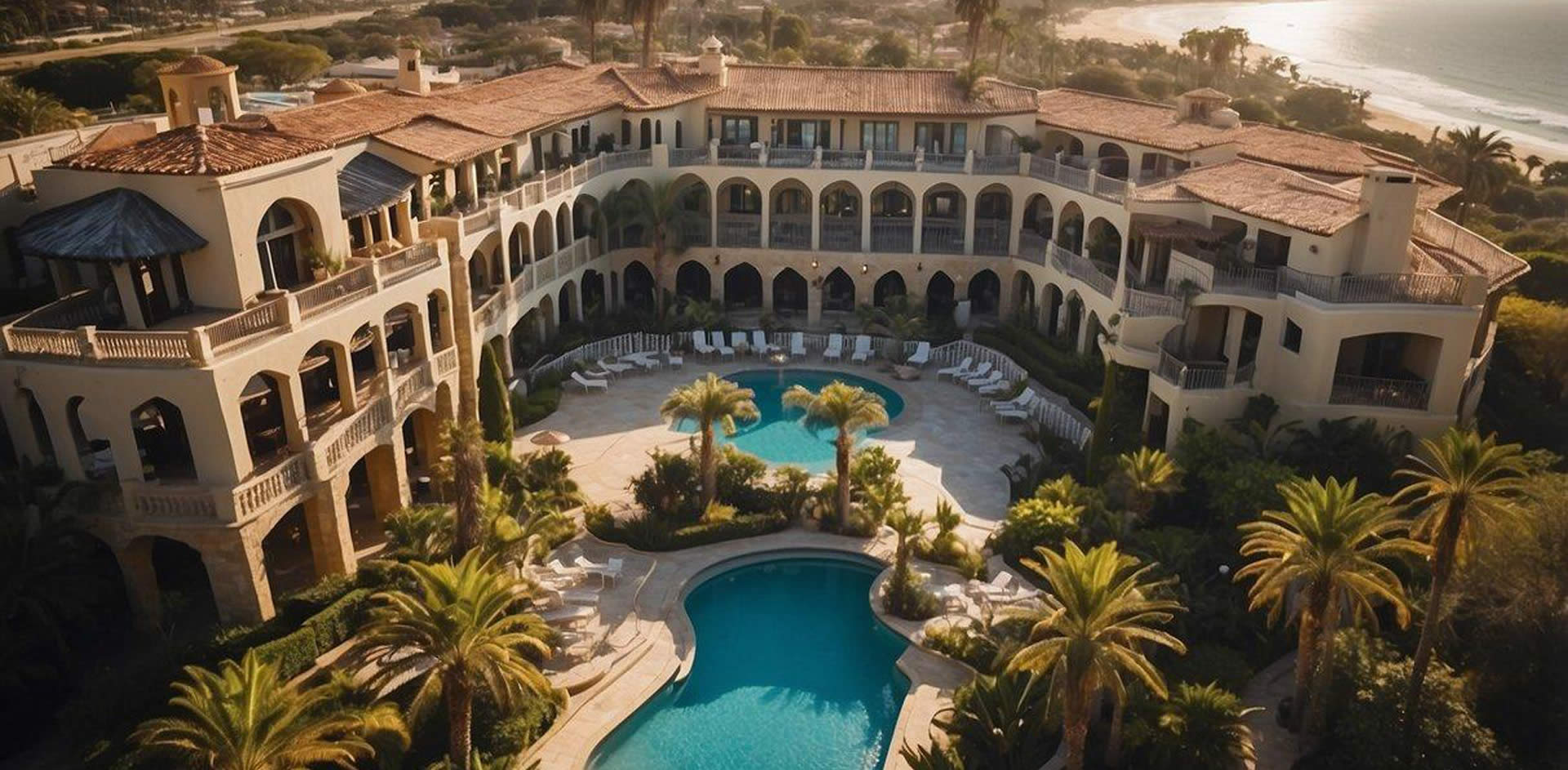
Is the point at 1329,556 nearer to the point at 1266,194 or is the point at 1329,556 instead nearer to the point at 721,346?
the point at 1266,194

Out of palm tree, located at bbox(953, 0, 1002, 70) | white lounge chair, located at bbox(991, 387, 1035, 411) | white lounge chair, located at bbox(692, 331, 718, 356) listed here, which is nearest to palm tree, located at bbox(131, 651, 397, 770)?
white lounge chair, located at bbox(991, 387, 1035, 411)

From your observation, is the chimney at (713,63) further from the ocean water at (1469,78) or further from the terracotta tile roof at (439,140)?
the ocean water at (1469,78)

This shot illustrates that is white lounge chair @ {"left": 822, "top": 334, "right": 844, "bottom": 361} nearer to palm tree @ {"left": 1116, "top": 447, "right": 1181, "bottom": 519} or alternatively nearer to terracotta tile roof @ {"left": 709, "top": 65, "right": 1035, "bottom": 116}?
terracotta tile roof @ {"left": 709, "top": 65, "right": 1035, "bottom": 116}

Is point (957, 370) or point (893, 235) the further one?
point (893, 235)

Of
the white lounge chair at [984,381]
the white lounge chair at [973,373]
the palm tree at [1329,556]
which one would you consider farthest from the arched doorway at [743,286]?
the palm tree at [1329,556]

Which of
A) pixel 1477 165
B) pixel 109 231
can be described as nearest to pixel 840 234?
pixel 1477 165

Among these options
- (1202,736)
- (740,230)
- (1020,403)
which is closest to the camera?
(1202,736)
